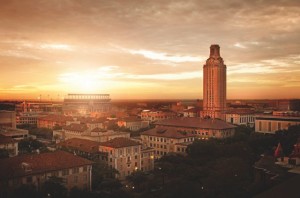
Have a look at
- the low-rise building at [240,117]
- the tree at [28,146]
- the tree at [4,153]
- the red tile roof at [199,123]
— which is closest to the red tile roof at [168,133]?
the red tile roof at [199,123]

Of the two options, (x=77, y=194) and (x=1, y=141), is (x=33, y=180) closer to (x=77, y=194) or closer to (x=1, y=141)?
Answer: (x=77, y=194)

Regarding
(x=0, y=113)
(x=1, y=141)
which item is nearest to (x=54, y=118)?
(x=0, y=113)

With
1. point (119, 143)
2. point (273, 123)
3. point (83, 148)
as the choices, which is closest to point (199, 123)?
point (273, 123)

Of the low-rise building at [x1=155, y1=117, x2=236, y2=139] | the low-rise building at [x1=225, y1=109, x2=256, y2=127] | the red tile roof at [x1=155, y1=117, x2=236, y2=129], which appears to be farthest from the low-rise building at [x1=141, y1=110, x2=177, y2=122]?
the low-rise building at [x1=155, y1=117, x2=236, y2=139]

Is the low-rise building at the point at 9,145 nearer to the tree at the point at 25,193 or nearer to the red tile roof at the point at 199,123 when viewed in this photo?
the tree at the point at 25,193

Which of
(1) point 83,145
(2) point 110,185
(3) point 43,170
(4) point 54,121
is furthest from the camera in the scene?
(4) point 54,121

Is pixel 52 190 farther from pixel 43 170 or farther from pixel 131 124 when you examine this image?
pixel 131 124

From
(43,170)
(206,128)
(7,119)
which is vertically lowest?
(43,170)
